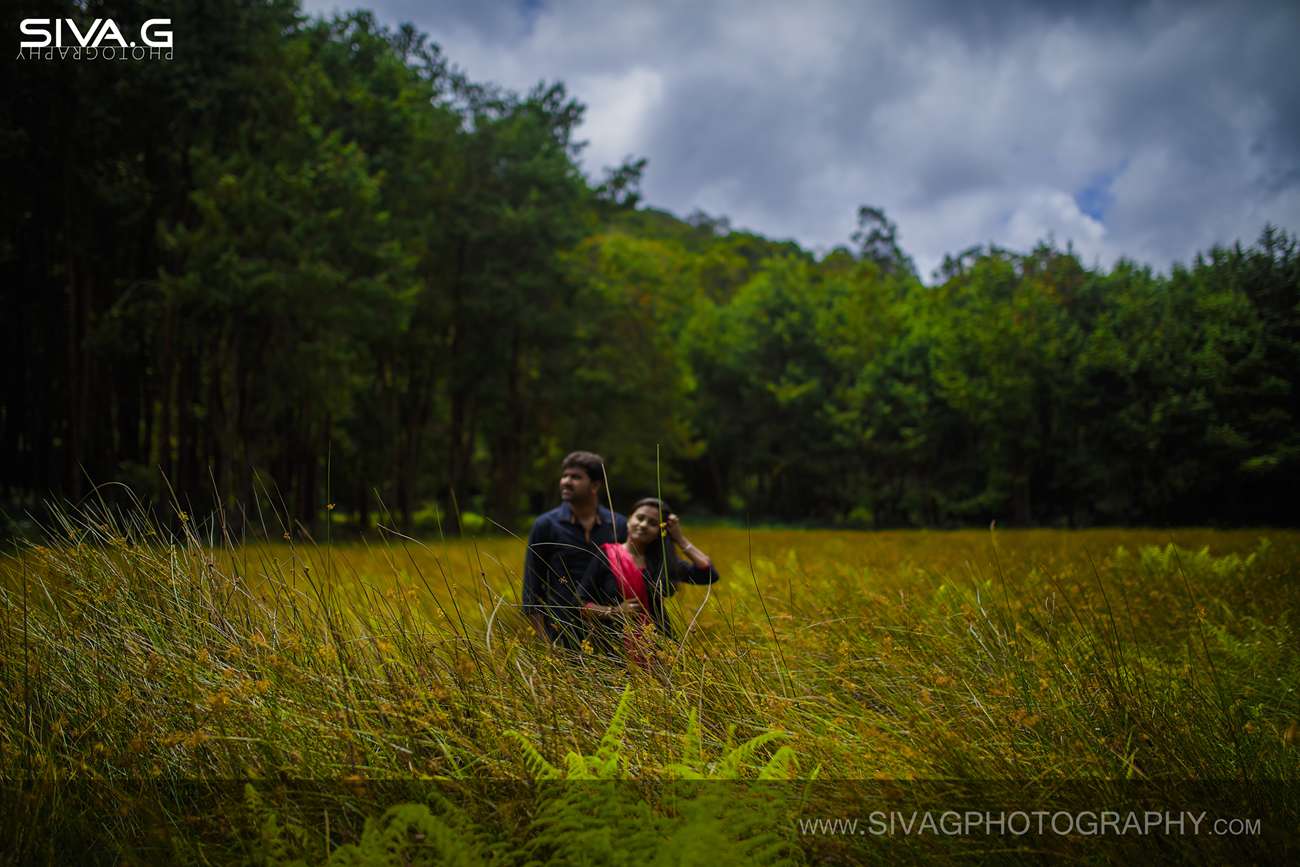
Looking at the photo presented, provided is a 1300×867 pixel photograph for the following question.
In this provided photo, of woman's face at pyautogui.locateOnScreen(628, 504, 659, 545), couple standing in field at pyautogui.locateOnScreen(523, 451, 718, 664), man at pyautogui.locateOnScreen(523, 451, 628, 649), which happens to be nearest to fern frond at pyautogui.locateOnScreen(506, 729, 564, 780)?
couple standing in field at pyautogui.locateOnScreen(523, 451, 718, 664)

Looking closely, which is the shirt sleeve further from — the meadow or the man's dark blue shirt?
the meadow

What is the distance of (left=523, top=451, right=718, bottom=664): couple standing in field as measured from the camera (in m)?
3.68

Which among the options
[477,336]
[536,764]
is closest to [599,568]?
[536,764]

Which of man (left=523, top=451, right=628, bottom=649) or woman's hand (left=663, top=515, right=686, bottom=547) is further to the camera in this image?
man (left=523, top=451, right=628, bottom=649)

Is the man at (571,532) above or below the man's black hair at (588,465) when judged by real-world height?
below

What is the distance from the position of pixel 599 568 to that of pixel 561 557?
0.34 meters

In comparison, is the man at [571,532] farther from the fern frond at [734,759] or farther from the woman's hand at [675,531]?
the fern frond at [734,759]

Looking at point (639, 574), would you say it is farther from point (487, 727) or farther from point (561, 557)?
point (487, 727)

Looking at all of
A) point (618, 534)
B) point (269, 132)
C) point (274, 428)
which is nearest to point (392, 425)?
point (274, 428)

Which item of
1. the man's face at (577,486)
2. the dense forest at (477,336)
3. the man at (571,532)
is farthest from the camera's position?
the dense forest at (477,336)

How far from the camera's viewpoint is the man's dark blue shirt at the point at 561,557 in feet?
13.4

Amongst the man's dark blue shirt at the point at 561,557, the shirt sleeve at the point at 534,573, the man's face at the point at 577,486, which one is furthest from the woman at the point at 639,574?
the man's face at the point at 577,486

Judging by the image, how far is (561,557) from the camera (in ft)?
14.6

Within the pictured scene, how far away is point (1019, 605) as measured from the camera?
439cm
